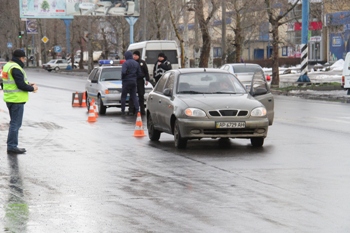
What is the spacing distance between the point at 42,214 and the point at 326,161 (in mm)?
5675

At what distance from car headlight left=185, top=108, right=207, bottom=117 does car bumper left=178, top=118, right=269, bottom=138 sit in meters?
0.12

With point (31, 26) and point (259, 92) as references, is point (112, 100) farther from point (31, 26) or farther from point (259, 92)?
point (31, 26)

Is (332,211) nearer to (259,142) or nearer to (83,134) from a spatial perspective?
(259,142)

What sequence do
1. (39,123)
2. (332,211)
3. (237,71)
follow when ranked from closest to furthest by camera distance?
(332,211)
(39,123)
(237,71)

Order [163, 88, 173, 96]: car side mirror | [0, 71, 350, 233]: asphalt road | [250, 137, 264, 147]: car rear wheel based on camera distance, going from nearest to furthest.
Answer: [0, 71, 350, 233]: asphalt road, [250, 137, 264, 147]: car rear wheel, [163, 88, 173, 96]: car side mirror

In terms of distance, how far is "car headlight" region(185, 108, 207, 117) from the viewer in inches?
591

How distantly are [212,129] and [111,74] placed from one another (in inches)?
517

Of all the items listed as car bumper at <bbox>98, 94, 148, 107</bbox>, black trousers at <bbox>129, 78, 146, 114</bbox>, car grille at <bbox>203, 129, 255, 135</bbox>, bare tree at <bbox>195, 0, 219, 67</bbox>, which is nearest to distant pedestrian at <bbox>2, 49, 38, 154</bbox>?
car grille at <bbox>203, 129, 255, 135</bbox>

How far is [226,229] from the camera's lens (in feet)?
25.9

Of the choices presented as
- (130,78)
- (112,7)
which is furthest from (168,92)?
(112,7)

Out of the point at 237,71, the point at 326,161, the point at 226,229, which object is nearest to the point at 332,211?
the point at 226,229

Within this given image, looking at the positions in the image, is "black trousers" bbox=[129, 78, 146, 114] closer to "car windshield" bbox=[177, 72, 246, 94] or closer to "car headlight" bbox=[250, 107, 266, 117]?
"car windshield" bbox=[177, 72, 246, 94]

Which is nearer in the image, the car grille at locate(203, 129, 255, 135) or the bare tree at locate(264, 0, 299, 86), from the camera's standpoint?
the car grille at locate(203, 129, 255, 135)

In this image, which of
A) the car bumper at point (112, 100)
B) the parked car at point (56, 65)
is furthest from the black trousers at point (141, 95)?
the parked car at point (56, 65)
